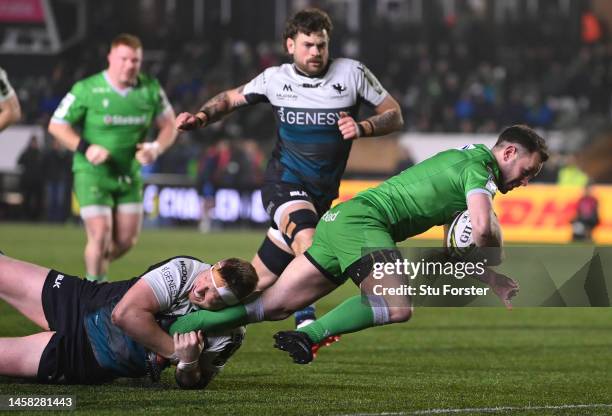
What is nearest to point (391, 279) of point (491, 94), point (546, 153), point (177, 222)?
point (546, 153)

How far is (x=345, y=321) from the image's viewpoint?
6.79m

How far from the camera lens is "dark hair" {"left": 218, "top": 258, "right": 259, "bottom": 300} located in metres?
6.45

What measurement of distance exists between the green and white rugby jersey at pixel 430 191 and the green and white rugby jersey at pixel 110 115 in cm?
475

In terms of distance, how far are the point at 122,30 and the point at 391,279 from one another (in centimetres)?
2441

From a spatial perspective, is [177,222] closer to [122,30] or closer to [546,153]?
[122,30]

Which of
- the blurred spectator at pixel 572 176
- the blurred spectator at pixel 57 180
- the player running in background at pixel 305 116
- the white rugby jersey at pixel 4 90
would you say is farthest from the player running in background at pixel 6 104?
the blurred spectator at pixel 57 180

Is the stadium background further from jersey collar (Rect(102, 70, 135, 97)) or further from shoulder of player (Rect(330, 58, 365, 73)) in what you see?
shoulder of player (Rect(330, 58, 365, 73))

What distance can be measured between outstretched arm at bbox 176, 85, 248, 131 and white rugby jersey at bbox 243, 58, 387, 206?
11.6 inches

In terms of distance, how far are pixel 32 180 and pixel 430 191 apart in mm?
21287

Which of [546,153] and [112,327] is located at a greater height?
[546,153]

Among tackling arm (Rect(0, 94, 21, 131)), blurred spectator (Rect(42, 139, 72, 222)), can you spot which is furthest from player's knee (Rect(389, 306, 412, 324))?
blurred spectator (Rect(42, 139, 72, 222))

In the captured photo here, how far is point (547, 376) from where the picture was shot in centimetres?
773

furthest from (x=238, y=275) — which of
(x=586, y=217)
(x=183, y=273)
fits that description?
(x=586, y=217)

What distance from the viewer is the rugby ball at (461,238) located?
6.57 metres
